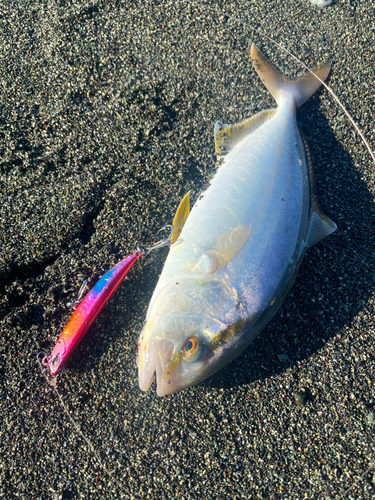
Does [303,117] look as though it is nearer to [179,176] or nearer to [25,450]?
[179,176]

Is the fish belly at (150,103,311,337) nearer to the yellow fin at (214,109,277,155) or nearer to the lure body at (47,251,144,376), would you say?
the yellow fin at (214,109,277,155)

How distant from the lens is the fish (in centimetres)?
160

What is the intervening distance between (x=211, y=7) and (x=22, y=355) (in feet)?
8.89

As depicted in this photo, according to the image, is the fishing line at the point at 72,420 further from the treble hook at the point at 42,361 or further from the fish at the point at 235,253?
the fish at the point at 235,253

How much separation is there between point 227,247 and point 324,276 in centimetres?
81

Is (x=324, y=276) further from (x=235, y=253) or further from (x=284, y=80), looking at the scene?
(x=284, y=80)

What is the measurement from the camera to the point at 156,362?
62.3 inches

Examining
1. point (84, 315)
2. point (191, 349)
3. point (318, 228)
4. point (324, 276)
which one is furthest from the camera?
point (324, 276)

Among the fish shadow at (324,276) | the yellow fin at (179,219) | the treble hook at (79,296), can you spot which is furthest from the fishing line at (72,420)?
the yellow fin at (179,219)

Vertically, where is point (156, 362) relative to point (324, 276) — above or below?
above

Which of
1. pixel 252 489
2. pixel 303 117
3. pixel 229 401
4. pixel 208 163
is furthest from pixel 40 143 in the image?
pixel 252 489

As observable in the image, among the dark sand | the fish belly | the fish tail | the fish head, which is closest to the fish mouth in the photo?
the fish head

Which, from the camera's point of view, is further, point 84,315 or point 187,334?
point 84,315

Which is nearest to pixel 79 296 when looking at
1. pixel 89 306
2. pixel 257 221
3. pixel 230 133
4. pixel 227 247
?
pixel 89 306
